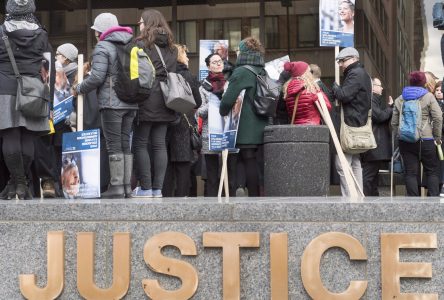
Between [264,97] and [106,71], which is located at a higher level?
[106,71]

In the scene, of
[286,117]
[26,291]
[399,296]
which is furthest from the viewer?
[286,117]

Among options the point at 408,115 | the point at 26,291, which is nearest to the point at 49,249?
the point at 26,291

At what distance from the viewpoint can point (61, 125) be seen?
31.2 feet

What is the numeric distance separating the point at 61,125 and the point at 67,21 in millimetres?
8572

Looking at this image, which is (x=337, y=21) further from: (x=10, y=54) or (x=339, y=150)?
(x=10, y=54)

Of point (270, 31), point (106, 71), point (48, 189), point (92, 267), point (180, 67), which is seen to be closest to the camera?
point (92, 267)

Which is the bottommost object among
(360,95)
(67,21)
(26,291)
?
(26,291)

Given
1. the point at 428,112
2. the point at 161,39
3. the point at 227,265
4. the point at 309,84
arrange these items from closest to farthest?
the point at 227,265
the point at 161,39
the point at 309,84
the point at 428,112

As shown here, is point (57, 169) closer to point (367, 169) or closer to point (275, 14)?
point (367, 169)

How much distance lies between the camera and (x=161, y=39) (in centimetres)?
855

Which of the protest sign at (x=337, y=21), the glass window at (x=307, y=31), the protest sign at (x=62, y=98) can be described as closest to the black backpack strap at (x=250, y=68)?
the protest sign at (x=337, y=21)

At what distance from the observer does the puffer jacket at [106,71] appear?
7.80m

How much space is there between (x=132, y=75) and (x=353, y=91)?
2898 mm

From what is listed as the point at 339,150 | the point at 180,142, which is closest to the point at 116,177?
the point at 180,142
